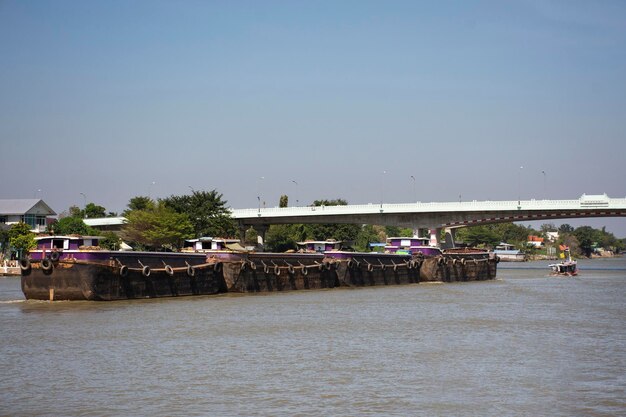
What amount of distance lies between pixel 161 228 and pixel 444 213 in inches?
1525

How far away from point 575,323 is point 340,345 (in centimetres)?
1361

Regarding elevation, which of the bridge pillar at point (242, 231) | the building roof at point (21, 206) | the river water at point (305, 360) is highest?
the building roof at point (21, 206)

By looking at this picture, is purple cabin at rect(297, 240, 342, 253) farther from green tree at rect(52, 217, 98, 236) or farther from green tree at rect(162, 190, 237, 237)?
green tree at rect(52, 217, 98, 236)

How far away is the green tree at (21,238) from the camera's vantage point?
90887 millimetres

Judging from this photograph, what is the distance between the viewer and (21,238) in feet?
301

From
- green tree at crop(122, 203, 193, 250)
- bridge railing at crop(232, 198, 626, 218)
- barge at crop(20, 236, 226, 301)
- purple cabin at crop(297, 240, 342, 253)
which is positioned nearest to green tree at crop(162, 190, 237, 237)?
green tree at crop(122, 203, 193, 250)

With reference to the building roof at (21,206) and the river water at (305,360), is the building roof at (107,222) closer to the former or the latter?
the building roof at (21,206)

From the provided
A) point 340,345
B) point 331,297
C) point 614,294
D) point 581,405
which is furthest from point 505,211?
point 581,405

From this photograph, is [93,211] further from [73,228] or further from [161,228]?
[161,228]

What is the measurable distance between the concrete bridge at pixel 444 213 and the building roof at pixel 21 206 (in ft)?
84.1

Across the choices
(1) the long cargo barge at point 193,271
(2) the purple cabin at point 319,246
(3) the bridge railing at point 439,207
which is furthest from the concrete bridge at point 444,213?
(2) the purple cabin at point 319,246

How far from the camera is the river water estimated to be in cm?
2100

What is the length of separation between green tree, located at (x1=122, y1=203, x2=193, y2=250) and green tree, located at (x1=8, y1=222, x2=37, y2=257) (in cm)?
1186

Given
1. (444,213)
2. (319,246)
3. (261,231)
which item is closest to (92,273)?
(319,246)
